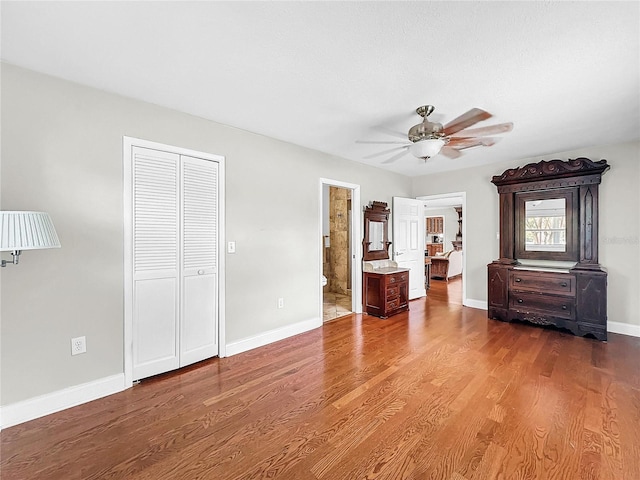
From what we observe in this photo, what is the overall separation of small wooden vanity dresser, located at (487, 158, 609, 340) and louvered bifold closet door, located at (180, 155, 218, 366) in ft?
12.9

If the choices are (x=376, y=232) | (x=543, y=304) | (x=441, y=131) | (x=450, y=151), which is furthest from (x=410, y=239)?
(x=441, y=131)

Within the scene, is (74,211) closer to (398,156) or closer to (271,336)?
(271,336)

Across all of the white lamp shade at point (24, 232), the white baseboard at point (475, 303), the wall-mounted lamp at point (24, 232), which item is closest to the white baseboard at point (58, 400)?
the wall-mounted lamp at point (24, 232)

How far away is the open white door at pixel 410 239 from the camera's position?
5.28 meters

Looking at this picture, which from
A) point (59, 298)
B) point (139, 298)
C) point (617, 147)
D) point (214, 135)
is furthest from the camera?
point (617, 147)

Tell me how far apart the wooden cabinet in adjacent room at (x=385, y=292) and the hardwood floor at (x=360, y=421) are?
4.24ft

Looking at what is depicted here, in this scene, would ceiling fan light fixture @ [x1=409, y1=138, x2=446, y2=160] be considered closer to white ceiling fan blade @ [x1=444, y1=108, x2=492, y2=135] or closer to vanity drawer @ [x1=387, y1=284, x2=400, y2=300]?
white ceiling fan blade @ [x1=444, y1=108, x2=492, y2=135]

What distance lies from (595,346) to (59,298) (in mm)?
5274

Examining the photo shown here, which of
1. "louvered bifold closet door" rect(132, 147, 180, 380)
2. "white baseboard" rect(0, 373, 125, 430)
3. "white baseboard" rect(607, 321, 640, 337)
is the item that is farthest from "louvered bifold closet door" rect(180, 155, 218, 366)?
"white baseboard" rect(607, 321, 640, 337)

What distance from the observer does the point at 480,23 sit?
1.59m

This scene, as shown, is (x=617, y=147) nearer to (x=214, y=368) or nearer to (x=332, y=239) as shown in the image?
(x=332, y=239)

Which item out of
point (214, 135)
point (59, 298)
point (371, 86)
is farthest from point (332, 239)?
point (59, 298)

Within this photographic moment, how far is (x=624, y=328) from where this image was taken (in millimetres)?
3664

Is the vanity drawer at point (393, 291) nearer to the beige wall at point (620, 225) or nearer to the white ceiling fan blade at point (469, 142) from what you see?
the white ceiling fan blade at point (469, 142)
